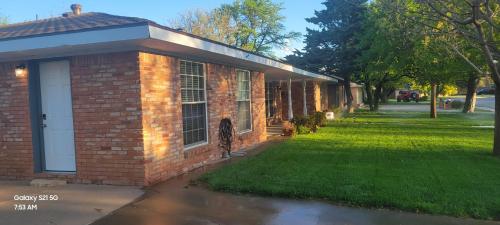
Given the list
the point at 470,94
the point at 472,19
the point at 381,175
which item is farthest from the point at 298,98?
the point at 472,19

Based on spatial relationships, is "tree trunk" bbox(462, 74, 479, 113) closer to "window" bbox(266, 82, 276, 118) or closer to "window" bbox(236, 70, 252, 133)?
"window" bbox(266, 82, 276, 118)

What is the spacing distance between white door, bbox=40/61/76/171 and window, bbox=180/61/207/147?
7.06 feet

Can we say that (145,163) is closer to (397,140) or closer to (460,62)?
(397,140)

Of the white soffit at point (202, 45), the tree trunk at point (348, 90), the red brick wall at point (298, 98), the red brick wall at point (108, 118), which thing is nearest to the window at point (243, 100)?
the white soffit at point (202, 45)

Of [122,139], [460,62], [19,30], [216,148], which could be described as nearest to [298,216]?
[122,139]

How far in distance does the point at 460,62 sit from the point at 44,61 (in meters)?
17.2

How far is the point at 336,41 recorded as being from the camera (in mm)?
27781

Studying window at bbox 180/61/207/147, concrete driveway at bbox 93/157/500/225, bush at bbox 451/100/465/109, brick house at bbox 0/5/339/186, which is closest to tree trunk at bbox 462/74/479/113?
bush at bbox 451/100/465/109

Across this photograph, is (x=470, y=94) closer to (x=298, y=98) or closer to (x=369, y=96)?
(x=369, y=96)

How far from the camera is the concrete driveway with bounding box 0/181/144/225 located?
530cm

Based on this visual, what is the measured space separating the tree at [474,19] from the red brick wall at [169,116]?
462 cm

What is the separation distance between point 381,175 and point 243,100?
5576 mm

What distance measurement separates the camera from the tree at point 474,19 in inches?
266

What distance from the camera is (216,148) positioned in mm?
10055
